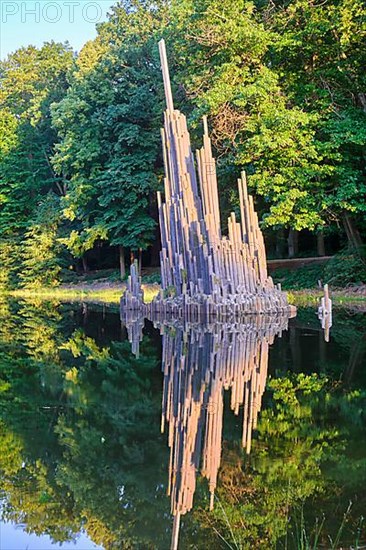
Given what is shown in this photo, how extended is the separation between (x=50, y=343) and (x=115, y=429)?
788cm

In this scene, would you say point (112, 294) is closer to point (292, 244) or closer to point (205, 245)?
point (292, 244)

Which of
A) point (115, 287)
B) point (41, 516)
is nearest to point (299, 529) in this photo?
point (41, 516)

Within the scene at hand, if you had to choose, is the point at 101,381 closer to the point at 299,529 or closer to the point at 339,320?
the point at 299,529

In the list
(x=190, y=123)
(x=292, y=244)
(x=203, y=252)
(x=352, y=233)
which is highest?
(x=190, y=123)

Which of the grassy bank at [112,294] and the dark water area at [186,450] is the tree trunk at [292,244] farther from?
the dark water area at [186,450]

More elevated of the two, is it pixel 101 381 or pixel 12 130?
pixel 12 130

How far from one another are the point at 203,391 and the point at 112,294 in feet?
88.3

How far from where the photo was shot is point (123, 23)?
1716 inches

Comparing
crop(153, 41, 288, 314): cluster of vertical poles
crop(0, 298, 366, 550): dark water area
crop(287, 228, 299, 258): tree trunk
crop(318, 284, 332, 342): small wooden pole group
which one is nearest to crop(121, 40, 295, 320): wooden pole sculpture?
crop(153, 41, 288, 314): cluster of vertical poles

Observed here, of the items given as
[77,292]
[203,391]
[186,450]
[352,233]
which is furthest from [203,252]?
[77,292]

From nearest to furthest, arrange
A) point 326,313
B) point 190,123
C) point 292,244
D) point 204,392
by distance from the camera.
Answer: point 204,392 < point 326,313 < point 190,123 < point 292,244

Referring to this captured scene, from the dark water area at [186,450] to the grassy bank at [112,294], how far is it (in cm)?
1234

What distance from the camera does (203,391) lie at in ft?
26.1

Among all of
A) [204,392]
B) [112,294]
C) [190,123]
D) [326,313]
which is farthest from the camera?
[112,294]
